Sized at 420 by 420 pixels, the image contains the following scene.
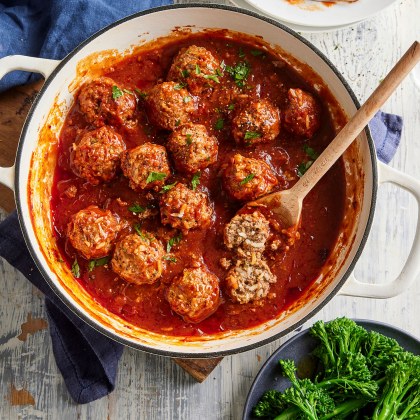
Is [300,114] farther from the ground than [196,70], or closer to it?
farther from the ground

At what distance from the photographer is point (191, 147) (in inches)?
163

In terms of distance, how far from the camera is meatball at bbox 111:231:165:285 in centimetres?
410

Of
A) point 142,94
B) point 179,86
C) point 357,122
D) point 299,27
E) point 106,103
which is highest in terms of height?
point 299,27

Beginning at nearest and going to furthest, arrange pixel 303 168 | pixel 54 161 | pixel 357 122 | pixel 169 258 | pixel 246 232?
pixel 357 122, pixel 246 232, pixel 169 258, pixel 303 168, pixel 54 161

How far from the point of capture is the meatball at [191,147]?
163 inches

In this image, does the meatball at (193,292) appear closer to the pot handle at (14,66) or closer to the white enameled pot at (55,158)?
the white enameled pot at (55,158)

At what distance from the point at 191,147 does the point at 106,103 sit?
67 cm

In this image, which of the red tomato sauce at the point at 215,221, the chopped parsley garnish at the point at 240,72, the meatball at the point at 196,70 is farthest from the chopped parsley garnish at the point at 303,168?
the meatball at the point at 196,70

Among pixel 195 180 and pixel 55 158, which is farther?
pixel 55 158

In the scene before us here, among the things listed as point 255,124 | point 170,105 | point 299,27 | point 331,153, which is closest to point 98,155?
point 170,105

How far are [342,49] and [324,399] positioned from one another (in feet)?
8.41

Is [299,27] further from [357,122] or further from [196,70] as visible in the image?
[357,122]

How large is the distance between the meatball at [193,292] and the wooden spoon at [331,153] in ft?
1.80

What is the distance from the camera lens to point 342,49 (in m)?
4.96
